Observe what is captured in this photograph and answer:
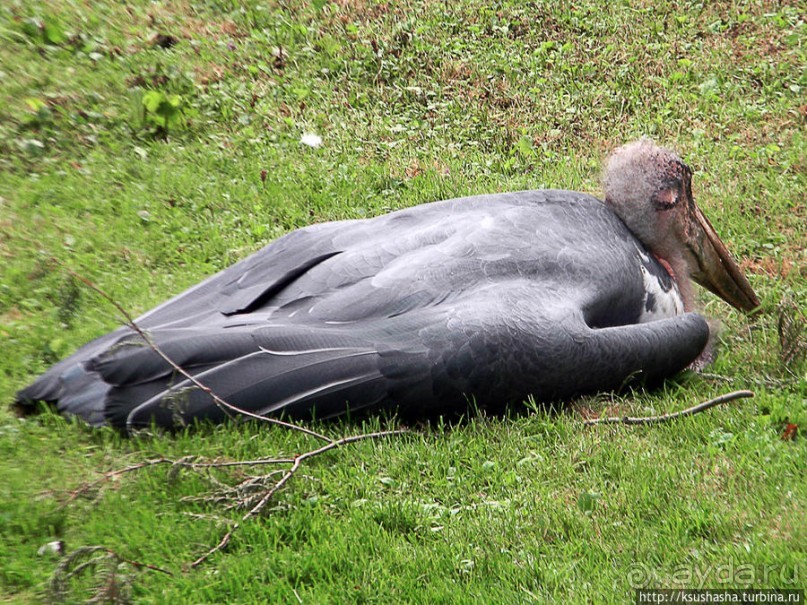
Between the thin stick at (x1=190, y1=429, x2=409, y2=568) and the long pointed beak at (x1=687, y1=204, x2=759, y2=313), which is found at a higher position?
the long pointed beak at (x1=687, y1=204, x2=759, y2=313)

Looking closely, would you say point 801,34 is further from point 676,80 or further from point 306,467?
point 306,467

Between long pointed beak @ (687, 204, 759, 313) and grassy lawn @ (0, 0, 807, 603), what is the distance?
0.52 ft

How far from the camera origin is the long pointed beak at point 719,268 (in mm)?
5852

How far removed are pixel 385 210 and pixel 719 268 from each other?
2218 millimetres

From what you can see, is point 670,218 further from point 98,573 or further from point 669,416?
point 98,573

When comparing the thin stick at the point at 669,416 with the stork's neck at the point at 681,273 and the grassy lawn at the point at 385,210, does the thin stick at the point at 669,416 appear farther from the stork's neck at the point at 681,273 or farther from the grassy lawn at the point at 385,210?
the stork's neck at the point at 681,273

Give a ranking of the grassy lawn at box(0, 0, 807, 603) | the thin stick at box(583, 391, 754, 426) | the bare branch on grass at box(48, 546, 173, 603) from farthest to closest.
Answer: the thin stick at box(583, 391, 754, 426) < the grassy lawn at box(0, 0, 807, 603) < the bare branch on grass at box(48, 546, 173, 603)

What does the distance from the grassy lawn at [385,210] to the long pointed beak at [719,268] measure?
16cm

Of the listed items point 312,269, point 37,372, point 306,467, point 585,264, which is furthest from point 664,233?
point 37,372

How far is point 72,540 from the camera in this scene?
3.88 metres

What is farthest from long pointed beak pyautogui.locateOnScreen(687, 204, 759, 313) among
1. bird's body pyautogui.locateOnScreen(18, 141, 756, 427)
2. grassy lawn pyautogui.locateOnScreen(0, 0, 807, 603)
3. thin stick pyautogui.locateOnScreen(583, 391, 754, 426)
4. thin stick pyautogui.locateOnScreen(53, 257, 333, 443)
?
thin stick pyautogui.locateOnScreen(53, 257, 333, 443)

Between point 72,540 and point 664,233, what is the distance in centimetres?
354

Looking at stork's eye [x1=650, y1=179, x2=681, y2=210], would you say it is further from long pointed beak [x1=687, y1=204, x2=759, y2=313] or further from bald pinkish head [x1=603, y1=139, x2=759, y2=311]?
long pointed beak [x1=687, y1=204, x2=759, y2=313]

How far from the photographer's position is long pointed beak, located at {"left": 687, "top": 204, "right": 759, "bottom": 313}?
5852 mm
